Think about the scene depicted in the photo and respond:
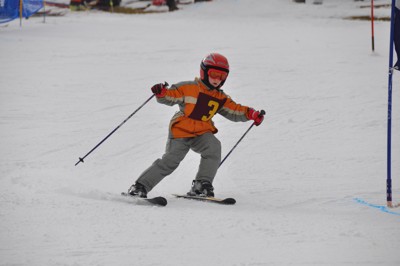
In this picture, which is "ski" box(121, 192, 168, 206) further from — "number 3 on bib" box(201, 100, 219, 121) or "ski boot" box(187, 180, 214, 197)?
"number 3 on bib" box(201, 100, 219, 121)

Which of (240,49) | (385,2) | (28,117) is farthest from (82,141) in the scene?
(385,2)

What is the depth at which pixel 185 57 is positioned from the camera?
1448cm

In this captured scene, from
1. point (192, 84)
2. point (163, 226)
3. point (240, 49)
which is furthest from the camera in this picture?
point (240, 49)

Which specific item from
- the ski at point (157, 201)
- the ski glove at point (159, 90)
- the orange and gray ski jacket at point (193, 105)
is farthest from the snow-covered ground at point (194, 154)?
the ski glove at point (159, 90)

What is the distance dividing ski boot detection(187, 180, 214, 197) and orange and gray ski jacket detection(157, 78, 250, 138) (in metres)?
0.46

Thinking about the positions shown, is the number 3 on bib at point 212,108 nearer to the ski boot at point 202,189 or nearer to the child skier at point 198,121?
the child skier at point 198,121

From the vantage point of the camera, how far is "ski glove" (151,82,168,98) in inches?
225

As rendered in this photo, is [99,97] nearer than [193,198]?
No

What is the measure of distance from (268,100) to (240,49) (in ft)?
16.5

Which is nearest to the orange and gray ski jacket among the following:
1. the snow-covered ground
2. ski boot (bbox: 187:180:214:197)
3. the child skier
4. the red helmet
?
the child skier

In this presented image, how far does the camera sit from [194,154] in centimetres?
817

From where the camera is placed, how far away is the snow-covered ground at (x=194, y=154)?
4.57 metres

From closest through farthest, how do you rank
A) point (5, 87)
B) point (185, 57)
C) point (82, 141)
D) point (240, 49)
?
point (82, 141)
point (5, 87)
point (185, 57)
point (240, 49)

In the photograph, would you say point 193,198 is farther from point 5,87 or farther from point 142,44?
point 142,44
